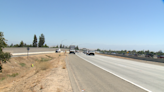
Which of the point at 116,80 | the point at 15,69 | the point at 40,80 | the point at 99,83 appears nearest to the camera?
the point at 99,83

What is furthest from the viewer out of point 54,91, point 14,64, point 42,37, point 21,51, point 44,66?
point 42,37

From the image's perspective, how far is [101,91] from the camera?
21.2 ft

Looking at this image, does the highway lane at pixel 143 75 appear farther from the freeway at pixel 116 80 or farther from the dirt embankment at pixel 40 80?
the dirt embankment at pixel 40 80

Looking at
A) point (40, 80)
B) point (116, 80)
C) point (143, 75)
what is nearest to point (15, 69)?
point (40, 80)

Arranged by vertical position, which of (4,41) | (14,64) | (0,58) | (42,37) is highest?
(42,37)

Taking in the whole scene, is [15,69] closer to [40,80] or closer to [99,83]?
[40,80]

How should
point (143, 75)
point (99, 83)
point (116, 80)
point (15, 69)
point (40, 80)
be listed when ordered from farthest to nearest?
point (15, 69) → point (143, 75) → point (116, 80) → point (40, 80) → point (99, 83)

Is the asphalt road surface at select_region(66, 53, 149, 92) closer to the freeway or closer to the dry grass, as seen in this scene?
the freeway

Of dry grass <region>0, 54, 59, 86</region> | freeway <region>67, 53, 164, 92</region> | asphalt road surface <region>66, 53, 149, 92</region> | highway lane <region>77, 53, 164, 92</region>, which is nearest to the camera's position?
asphalt road surface <region>66, 53, 149, 92</region>

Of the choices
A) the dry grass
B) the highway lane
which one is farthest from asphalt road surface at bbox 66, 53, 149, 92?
the dry grass

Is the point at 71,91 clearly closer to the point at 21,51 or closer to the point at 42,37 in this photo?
the point at 21,51

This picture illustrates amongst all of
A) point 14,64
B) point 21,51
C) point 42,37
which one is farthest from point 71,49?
point 42,37

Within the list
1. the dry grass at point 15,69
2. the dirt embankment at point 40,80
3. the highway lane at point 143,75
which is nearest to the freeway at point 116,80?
the highway lane at point 143,75

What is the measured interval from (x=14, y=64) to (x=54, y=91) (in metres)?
25.1
